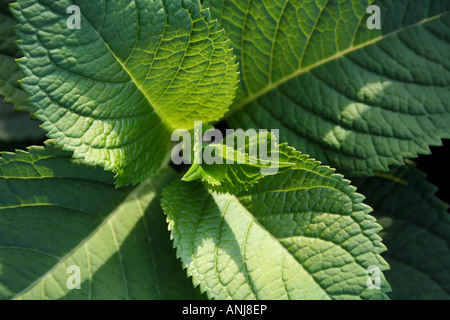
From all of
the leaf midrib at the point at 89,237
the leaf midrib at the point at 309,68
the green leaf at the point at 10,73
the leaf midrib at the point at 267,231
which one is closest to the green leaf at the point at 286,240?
the leaf midrib at the point at 267,231

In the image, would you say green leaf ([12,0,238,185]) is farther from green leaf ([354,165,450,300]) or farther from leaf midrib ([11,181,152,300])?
green leaf ([354,165,450,300])

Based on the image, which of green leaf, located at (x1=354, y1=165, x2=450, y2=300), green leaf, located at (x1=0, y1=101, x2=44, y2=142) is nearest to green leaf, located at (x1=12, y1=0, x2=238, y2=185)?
green leaf, located at (x1=0, y1=101, x2=44, y2=142)

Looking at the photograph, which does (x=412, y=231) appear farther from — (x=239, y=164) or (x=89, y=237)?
(x=89, y=237)

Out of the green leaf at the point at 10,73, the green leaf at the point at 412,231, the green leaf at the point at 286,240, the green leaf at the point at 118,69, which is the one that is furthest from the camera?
the green leaf at the point at 412,231

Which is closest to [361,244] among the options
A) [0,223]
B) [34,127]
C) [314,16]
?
[314,16]

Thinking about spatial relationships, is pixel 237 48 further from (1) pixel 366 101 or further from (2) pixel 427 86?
(2) pixel 427 86

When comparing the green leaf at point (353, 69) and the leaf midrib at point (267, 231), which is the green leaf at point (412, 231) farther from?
the leaf midrib at point (267, 231)
